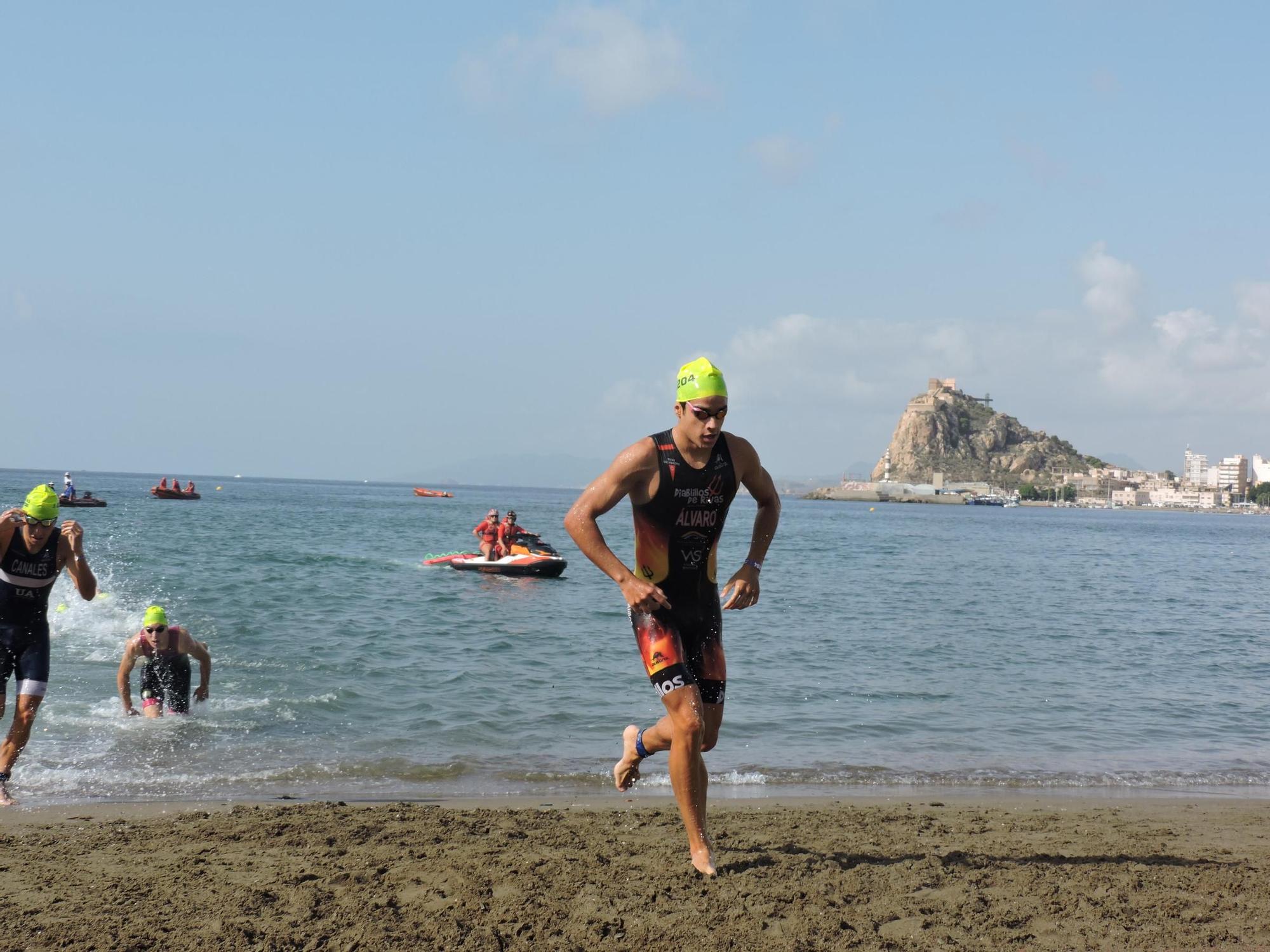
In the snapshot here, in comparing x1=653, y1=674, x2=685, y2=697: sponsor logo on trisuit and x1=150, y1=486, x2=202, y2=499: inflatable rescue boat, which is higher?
x1=653, y1=674, x2=685, y2=697: sponsor logo on trisuit

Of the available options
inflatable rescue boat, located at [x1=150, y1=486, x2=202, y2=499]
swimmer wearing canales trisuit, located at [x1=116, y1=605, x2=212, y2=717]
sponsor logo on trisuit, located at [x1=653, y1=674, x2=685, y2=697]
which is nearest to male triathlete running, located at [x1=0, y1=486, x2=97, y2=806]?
swimmer wearing canales trisuit, located at [x1=116, y1=605, x2=212, y2=717]

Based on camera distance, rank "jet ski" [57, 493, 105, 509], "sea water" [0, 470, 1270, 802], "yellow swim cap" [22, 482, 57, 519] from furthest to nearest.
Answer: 1. "jet ski" [57, 493, 105, 509]
2. "sea water" [0, 470, 1270, 802]
3. "yellow swim cap" [22, 482, 57, 519]

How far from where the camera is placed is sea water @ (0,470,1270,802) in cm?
858

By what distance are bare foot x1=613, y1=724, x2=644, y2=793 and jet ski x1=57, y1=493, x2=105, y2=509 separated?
55.4m

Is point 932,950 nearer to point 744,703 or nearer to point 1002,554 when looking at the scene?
point 744,703

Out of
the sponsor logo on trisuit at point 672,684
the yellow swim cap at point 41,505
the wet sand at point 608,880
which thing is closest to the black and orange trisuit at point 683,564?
the sponsor logo on trisuit at point 672,684

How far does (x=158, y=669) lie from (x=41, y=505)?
3454 mm

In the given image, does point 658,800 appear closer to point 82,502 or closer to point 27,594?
point 27,594

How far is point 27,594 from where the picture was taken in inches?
271

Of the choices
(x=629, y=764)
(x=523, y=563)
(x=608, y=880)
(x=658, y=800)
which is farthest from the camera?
(x=523, y=563)

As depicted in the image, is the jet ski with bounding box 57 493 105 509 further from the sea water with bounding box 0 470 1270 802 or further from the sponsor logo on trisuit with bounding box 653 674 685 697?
the sponsor logo on trisuit with bounding box 653 674 685 697

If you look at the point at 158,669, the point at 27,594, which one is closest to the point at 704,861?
the point at 27,594

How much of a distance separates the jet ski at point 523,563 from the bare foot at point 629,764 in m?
21.6

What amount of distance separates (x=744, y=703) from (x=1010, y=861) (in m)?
5.96
